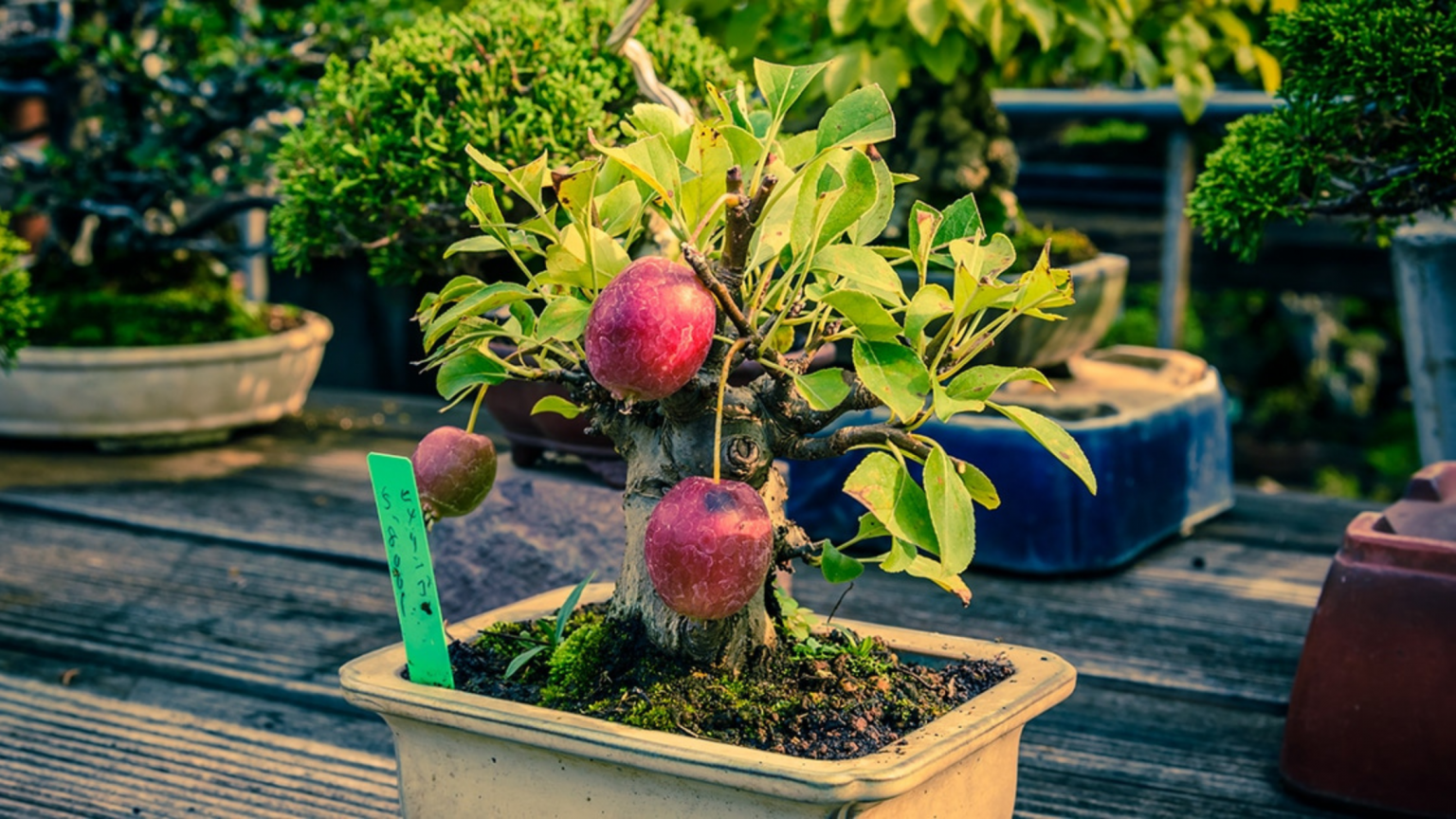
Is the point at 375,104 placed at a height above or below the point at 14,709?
above

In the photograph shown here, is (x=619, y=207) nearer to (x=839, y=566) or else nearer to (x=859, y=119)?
(x=859, y=119)

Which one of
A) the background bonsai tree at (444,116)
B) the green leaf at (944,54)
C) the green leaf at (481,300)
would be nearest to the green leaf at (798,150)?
the green leaf at (481,300)

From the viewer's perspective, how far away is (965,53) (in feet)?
7.38

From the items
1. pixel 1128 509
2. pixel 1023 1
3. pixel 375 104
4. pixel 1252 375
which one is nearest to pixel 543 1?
pixel 375 104

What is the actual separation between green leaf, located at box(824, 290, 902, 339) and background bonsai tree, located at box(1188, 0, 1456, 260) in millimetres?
700

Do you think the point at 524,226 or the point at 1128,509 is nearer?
the point at 524,226

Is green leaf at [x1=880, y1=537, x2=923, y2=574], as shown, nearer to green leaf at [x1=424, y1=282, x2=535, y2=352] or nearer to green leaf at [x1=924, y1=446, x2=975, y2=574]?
green leaf at [x1=924, y1=446, x2=975, y2=574]

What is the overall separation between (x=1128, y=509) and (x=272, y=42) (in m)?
1.98

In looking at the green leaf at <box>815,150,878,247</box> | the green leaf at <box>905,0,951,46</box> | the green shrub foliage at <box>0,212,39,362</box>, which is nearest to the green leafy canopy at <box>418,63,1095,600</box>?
the green leaf at <box>815,150,878,247</box>

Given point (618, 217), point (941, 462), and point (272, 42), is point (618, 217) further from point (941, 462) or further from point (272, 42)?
point (272, 42)

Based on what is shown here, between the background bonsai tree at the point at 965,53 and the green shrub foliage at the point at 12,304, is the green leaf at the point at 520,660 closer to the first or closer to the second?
the background bonsai tree at the point at 965,53

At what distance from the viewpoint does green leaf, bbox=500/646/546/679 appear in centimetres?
104

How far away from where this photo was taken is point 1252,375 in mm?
5266

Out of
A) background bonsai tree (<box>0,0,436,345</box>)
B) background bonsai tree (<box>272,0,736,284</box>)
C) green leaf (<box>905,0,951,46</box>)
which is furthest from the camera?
background bonsai tree (<box>0,0,436,345</box>)
